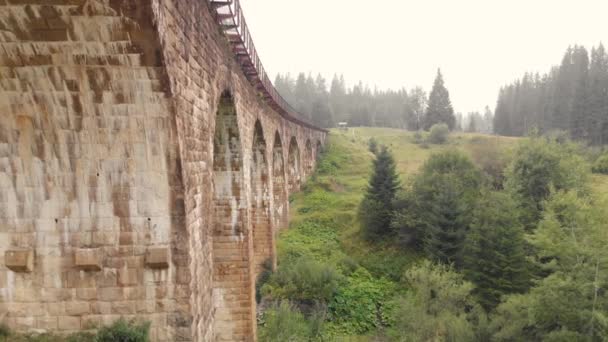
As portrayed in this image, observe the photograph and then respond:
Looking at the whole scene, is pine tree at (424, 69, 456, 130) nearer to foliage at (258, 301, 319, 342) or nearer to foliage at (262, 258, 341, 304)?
foliage at (262, 258, 341, 304)

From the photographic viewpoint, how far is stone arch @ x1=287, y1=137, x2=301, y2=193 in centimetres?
3131

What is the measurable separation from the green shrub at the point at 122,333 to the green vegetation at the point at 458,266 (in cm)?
795

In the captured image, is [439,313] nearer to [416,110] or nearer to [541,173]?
[541,173]

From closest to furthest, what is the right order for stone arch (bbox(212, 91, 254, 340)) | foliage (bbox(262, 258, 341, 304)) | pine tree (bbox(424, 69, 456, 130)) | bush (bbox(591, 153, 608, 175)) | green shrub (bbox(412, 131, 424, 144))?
stone arch (bbox(212, 91, 254, 340)), foliage (bbox(262, 258, 341, 304)), bush (bbox(591, 153, 608, 175)), green shrub (bbox(412, 131, 424, 144)), pine tree (bbox(424, 69, 456, 130))

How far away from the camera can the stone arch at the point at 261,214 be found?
17656 mm

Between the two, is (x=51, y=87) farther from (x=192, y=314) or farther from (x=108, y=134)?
(x=192, y=314)

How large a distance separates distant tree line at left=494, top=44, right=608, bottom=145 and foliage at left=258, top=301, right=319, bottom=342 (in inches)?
1561

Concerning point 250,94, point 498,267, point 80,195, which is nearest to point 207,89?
point 80,195

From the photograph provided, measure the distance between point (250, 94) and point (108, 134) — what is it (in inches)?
291

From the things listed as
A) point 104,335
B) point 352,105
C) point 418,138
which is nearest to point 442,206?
point 104,335

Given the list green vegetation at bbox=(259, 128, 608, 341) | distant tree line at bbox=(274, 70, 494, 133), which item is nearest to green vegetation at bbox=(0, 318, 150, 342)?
green vegetation at bbox=(259, 128, 608, 341)

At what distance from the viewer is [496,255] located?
51.3ft

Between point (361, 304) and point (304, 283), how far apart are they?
2621mm

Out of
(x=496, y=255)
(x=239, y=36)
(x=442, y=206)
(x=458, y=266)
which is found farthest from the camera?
(x=442, y=206)
